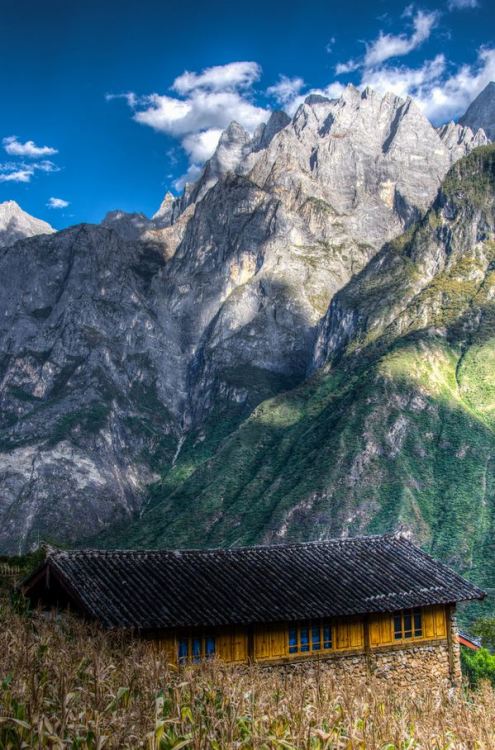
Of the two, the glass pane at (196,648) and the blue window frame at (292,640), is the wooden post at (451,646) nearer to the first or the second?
the blue window frame at (292,640)

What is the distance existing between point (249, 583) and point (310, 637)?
3.26m

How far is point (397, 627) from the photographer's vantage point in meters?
34.8

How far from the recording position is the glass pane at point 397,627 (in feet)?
114

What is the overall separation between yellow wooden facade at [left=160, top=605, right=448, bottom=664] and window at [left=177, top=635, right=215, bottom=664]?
8cm

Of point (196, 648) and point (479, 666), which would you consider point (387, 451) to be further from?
point (196, 648)

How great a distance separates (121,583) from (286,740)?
1857cm

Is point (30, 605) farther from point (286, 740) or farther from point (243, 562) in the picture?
point (286, 740)

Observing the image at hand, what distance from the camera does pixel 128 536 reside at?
533 feet

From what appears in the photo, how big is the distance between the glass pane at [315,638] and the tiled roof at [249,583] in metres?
1.17

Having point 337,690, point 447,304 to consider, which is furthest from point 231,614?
point 447,304

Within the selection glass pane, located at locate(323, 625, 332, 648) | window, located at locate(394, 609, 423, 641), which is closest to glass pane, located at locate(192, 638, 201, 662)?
glass pane, located at locate(323, 625, 332, 648)

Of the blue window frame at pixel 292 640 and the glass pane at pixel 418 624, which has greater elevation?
the glass pane at pixel 418 624

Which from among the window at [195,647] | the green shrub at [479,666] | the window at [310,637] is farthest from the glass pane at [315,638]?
the green shrub at [479,666]

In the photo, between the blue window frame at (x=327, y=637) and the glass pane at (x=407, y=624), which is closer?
the blue window frame at (x=327, y=637)
